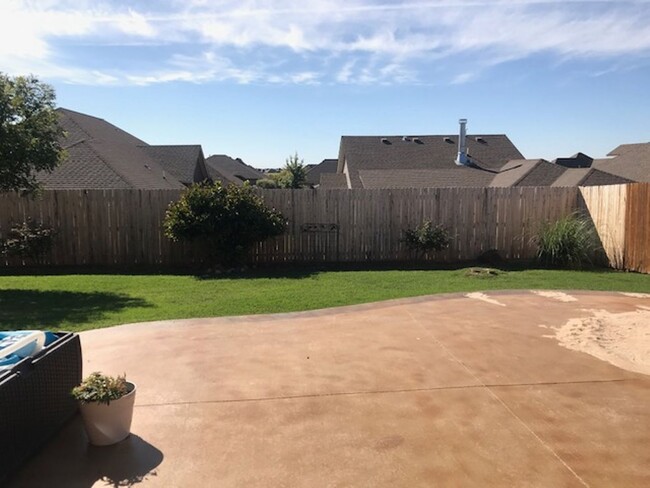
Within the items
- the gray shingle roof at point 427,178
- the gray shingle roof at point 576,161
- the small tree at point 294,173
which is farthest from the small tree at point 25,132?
A: the gray shingle roof at point 576,161

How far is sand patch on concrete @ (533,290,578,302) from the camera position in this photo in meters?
7.42

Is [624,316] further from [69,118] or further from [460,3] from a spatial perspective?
[69,118]

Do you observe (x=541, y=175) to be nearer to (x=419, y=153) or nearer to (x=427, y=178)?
(x=427, y=178)

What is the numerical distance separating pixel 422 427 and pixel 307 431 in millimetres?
799

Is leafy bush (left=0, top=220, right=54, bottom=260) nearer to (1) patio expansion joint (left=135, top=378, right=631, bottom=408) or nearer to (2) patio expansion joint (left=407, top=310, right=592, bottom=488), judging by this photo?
(1) patio expansion joint (left=135, top=378, right=631, bottom=408)

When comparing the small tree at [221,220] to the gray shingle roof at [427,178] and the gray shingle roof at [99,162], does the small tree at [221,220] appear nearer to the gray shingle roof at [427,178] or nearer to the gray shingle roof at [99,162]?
the gray shingle roof at [99,162]

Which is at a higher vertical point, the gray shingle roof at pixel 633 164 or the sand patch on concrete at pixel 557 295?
the gray shingle roof at pixel 633 164

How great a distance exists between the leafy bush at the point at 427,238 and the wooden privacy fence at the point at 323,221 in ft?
1.09

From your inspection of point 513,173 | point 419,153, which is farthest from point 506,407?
point 419,153

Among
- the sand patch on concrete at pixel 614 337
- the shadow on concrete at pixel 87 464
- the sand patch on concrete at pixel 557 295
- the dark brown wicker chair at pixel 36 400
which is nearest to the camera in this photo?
the dark brown wicker chair at pixel 36 400

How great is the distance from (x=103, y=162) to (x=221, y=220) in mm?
8469

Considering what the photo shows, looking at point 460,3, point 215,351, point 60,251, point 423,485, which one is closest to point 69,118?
point 60,251

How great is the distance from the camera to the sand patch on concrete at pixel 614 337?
4.71 meters

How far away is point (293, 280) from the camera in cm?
956
